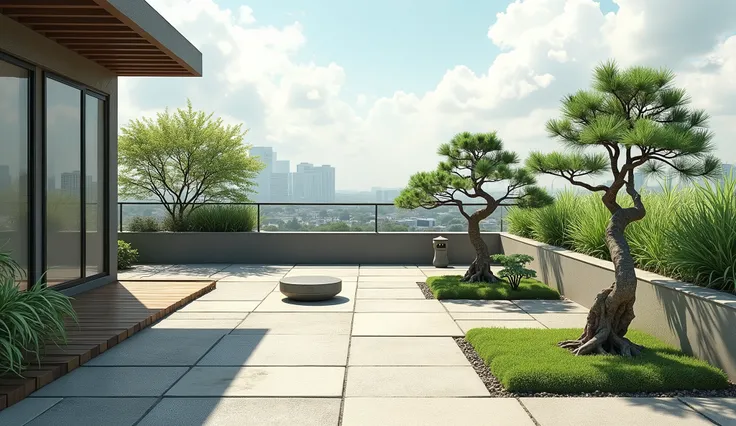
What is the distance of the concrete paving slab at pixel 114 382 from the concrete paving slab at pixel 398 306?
2.96m

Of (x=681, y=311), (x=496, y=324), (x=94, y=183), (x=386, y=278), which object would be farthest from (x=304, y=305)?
(x=681, y=311)

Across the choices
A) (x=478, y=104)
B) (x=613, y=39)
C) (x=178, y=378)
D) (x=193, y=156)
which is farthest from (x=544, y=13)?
(x=178, y=378)

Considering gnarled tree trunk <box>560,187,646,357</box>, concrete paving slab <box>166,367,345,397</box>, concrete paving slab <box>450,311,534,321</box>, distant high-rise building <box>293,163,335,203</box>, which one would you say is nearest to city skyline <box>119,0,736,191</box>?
gnarled tree trunk <box>560,187,646,357</box>

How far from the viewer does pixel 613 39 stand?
8625 millimetres

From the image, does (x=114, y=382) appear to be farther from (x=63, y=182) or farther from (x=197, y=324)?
(x=63, y=182)

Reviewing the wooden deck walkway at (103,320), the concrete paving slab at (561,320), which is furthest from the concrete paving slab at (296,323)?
the concrete paving slab at (561,320)

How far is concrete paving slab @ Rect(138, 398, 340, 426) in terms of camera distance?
3428 millimetres

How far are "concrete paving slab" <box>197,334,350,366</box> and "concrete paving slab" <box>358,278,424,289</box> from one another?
339 centimetres

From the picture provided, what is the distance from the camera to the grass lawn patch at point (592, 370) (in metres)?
4.06

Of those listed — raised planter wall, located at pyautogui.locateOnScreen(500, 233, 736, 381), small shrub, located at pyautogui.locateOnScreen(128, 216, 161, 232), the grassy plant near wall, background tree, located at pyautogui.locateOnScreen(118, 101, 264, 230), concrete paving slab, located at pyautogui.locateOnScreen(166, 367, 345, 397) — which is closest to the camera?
concrete paving slab, located at pyautogui.locateOnScreen(166, 367, 345, 397)

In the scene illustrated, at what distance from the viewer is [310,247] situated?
481 inches

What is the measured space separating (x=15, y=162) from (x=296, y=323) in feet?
10.7

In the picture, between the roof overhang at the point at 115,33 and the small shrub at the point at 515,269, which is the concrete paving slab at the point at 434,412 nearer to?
the roof overhang at the point at 115,33

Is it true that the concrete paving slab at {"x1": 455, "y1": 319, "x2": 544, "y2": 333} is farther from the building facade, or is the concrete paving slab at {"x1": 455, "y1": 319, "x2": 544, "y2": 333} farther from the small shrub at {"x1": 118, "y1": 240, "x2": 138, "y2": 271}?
the small shrub at {"x1": 118, "y1": 240, "x2": 138, "y2": 271}
